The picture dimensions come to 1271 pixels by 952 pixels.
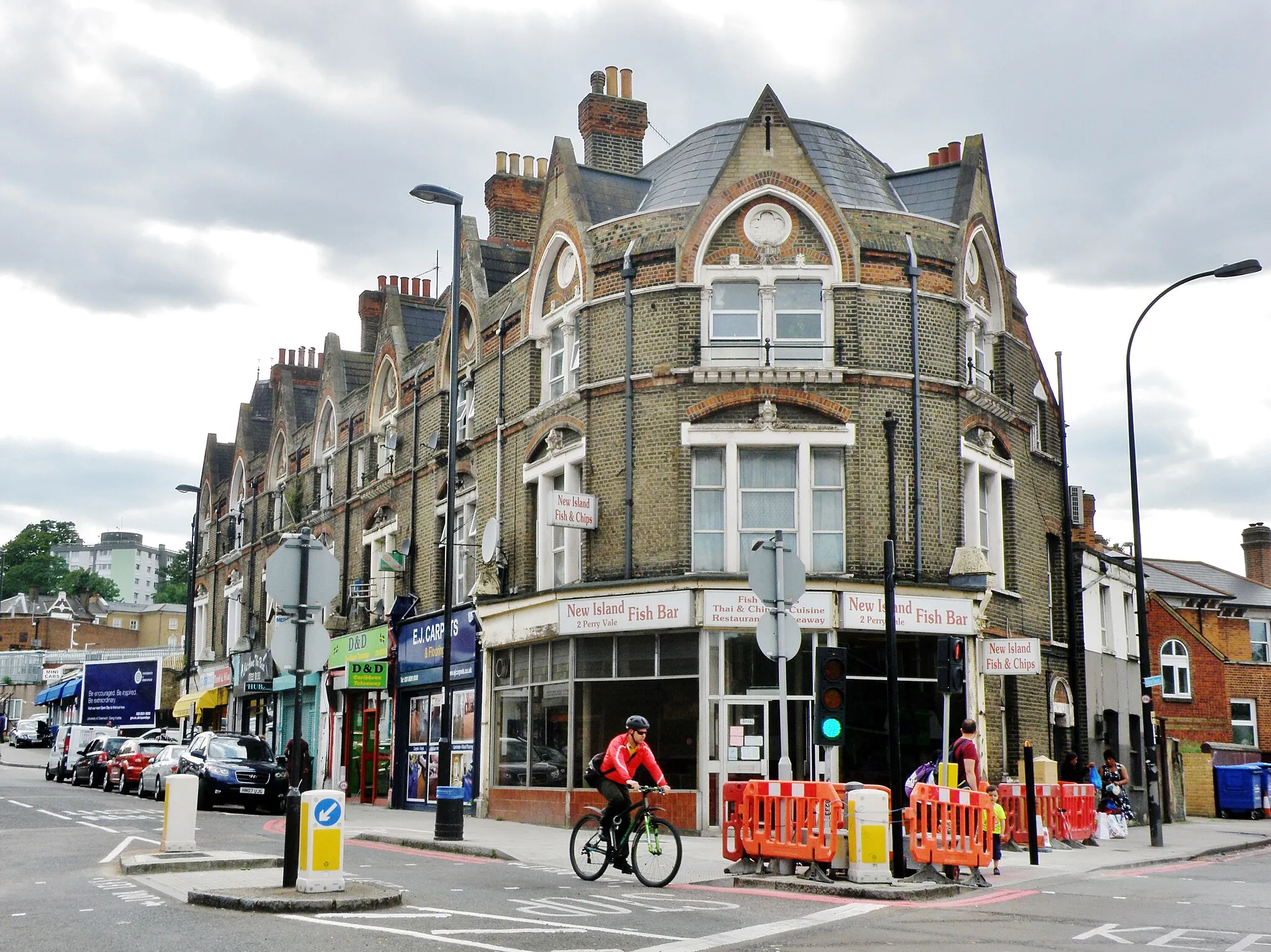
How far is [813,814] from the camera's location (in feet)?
46.4

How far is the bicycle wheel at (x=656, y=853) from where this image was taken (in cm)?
1384

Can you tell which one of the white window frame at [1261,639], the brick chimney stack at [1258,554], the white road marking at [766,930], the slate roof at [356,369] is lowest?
the white road marking at [766,930]

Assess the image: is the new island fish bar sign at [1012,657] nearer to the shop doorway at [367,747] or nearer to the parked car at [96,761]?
the shop doorway at [367,747]

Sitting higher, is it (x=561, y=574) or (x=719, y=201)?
(x=719, y=201)

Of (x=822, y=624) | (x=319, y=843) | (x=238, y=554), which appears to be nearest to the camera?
(x=319, y=843)

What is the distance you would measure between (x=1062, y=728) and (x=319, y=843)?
20743mm

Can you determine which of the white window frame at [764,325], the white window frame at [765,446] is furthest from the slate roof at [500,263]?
the white window frame at [765,446]

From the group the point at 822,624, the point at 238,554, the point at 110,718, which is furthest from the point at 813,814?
the point at 110,718

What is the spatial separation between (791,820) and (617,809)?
5.88 ft

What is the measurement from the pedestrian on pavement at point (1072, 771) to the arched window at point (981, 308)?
23.5ft

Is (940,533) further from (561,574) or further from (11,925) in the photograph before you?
(11,925)

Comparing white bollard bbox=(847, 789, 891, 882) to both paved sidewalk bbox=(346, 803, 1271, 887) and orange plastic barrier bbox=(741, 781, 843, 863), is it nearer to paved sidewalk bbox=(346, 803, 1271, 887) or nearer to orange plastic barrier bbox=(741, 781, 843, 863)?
orange plastic barrier bbox=(741, 781, 843, 863)

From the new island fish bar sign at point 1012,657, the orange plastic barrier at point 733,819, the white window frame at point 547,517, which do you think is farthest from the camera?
the white window frame at point 547,517

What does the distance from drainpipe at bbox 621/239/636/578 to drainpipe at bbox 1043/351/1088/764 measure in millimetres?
10154
